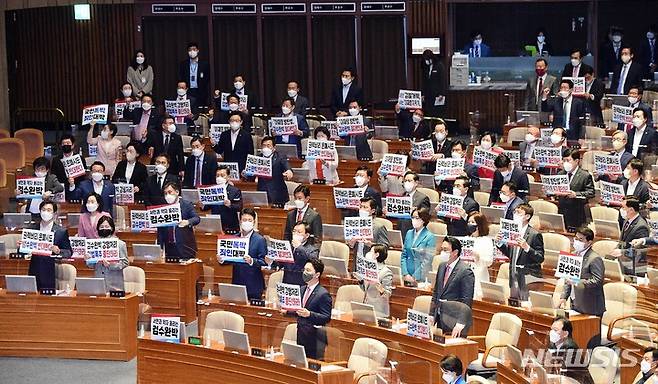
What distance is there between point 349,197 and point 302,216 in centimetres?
98

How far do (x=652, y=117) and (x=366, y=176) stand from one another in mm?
5313

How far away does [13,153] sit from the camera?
81.7 feet

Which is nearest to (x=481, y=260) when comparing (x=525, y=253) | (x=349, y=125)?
(x=525, y=253)

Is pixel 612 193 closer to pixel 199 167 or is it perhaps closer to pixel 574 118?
pixel 574 118

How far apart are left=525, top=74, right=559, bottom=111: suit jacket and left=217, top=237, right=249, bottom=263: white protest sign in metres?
7.93

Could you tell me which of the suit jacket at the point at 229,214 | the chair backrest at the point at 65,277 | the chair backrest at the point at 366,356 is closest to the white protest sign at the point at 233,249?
the chair backrest at the point at 65,277

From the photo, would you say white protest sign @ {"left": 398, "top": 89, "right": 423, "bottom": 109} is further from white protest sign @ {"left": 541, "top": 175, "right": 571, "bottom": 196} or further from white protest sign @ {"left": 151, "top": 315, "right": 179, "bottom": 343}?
white protest sign @ {"left": 151, "top": 315, "right": 179, "bottom": 343}

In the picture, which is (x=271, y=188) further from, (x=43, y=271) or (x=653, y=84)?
(x=653, y=84)

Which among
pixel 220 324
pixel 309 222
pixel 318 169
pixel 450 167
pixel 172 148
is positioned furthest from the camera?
pixel 172 148

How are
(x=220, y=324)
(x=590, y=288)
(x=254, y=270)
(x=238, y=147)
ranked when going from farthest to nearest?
(x=238, y=147), (x=254, y=270), (x=220, y=324), (x=590, y=288)

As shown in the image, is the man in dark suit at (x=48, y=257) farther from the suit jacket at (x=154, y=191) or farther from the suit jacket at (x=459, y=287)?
the suit jacket at (x=459, y=287)

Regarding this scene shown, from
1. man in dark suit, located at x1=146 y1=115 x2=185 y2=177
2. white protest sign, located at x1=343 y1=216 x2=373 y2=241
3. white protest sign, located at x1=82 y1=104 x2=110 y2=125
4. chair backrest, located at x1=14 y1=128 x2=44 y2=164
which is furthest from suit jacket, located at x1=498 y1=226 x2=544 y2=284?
chair backrest, located at x1=14 y1=128 x2=44 y2=164

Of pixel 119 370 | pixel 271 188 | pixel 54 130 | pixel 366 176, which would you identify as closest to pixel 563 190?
pixel 366 176

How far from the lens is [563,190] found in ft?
64.1
